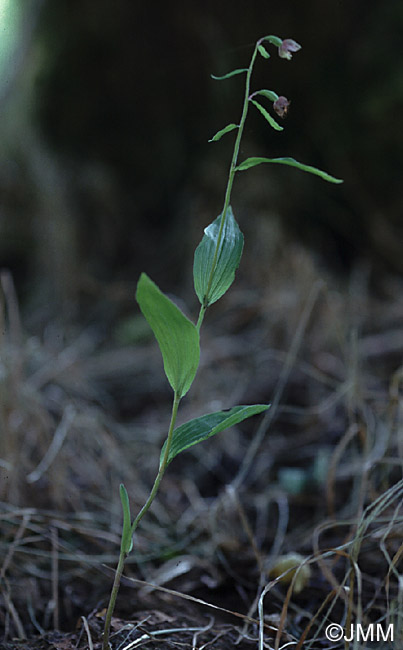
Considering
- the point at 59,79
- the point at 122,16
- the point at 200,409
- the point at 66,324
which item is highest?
the point at 122,16

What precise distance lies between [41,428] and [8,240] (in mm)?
1241

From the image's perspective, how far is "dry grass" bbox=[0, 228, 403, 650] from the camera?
0.68 m

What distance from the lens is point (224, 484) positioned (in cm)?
111

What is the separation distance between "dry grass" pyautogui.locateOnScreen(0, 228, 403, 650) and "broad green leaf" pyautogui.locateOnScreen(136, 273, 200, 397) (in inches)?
8.1

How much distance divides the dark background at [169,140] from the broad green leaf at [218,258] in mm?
1147

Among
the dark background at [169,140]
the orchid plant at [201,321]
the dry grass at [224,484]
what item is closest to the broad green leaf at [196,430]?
the orchid plant at [201,321]

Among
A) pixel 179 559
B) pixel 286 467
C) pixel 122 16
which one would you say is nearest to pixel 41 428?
pixel 179 559

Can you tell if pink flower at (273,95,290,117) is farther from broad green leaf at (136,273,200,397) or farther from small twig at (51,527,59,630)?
small twig at (51,527,59,630)

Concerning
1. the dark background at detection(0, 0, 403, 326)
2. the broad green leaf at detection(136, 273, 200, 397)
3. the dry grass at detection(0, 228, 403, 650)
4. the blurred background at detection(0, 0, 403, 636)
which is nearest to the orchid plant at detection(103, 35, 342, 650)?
the broad green leaf at detection(136, 273, 200, 397)

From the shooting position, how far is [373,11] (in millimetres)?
1667

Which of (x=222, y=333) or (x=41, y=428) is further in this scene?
(x=222, y=333)

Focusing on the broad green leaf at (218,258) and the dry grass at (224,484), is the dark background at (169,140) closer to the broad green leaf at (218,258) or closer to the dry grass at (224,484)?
the dry grass at (224,484)

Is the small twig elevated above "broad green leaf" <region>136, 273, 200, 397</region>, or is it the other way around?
"broad green leaf" <region>136, 273, 200, 397</region>

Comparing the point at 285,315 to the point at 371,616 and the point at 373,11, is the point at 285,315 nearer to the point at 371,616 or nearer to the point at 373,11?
the point at 373,11
